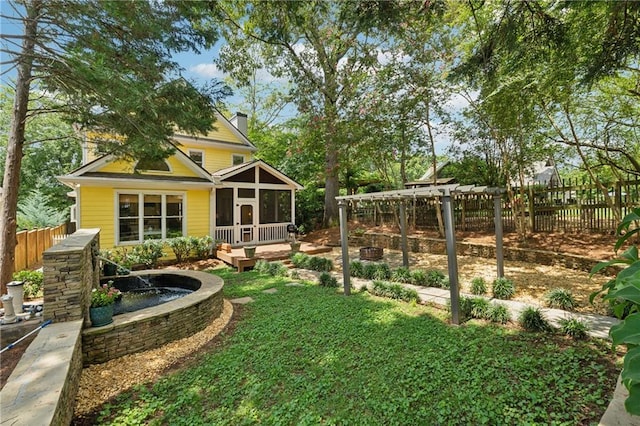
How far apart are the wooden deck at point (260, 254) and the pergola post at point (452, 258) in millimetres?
6685

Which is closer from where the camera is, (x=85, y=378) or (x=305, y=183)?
(x=85, y=378)

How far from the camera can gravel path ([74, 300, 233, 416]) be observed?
336cm

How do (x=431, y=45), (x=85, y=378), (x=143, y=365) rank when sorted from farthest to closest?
(x=431, y=45), (x=143, y=365), (x=85, y=378)

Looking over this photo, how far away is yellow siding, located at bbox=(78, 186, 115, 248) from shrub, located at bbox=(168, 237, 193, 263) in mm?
1910

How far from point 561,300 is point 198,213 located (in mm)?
11728

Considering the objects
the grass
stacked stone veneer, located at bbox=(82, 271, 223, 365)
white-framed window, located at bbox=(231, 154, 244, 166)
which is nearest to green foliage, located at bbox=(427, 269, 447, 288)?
the grass

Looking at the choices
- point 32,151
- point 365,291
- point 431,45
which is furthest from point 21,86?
point 32,151

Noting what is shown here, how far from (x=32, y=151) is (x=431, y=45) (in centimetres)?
2641

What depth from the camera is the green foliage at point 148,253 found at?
32.5ft

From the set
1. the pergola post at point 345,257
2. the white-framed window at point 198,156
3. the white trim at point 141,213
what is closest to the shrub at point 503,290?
the pergola post at point 345,257

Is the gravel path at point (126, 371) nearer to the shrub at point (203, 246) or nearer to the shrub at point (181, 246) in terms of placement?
the shrub at point (181, 246)

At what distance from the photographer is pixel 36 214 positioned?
1719 cm

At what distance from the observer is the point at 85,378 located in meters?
3.69

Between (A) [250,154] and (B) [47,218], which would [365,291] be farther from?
(B) [47,218]
